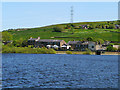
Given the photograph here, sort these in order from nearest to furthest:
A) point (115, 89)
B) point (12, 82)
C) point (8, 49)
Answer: point (115, 89) < point (12, 82) < point (8, 49)

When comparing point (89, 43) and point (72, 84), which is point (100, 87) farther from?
point (89, 43)

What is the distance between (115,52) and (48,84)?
132751 mm

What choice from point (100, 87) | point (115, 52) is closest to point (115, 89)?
point (100, 87)

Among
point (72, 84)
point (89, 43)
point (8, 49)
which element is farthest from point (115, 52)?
point (72, 84)

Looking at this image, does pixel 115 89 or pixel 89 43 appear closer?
pixel 115 89

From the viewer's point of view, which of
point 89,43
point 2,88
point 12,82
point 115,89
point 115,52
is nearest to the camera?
point 2,88

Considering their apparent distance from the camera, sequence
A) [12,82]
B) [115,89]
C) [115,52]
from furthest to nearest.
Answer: [115,52]
[12,82]
[115,89]

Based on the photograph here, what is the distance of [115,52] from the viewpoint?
166750mm

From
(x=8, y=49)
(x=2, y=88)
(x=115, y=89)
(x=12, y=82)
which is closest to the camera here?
(x=2, y=88)

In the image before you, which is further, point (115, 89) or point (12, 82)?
point (12, 82)

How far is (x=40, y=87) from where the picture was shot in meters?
36.5

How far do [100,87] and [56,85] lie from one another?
633cm

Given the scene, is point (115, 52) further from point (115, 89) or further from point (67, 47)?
point (115, 89)

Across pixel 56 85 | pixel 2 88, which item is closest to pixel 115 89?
pixel 56 85
